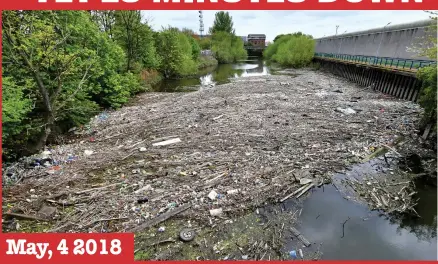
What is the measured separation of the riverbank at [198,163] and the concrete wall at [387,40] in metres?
9.63

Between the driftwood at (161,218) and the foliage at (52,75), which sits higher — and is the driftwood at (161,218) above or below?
below

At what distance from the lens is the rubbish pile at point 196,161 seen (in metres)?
7.08

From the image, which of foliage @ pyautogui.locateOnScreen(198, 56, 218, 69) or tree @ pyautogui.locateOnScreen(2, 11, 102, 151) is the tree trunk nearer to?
tree @ pyautogui.locateOnScreen(2, 11, 102, 151)

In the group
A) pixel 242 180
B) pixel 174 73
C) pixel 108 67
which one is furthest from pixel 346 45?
pixel 242 180

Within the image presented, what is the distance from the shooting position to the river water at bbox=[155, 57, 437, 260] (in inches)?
233

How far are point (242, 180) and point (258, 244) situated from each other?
2567mm

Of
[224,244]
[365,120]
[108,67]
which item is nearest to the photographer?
[224,244]

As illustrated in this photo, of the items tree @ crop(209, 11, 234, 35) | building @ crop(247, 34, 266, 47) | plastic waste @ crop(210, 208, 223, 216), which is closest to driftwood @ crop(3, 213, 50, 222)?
plastic waste @ crop(210, 208, 223, 216)

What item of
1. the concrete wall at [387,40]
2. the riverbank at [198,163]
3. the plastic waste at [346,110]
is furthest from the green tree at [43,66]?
the concrete wall at [387,40]

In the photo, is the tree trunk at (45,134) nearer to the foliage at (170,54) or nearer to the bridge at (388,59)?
the bridge at (388,59)

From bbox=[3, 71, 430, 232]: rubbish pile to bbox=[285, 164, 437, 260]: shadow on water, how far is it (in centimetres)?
68

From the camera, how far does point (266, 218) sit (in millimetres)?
6750

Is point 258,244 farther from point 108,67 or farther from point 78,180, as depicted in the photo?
point 108,67

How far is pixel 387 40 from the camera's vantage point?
32281 millimetres
